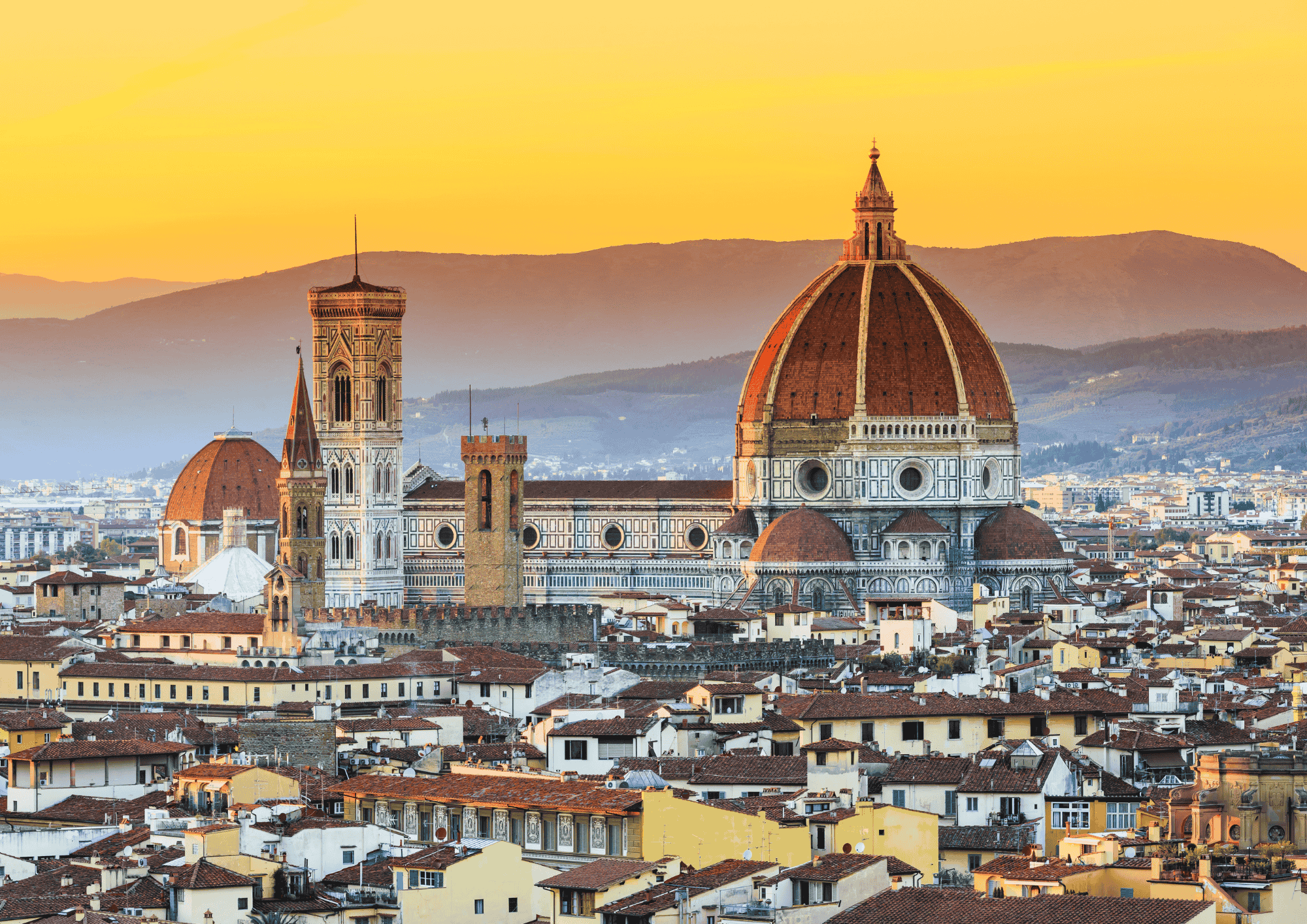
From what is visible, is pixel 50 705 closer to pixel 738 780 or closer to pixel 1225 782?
pixel 738 780

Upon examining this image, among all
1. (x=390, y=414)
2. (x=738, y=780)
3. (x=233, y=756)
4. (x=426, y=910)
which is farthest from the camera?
(x=390, y=414)

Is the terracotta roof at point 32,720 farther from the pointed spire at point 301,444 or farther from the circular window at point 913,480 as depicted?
the circular window at point 913,480

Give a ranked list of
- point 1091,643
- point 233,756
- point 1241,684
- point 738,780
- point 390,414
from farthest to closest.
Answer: point 390,414 → point 1091,643 → point 1241,684 → point 233,756 → point 738,780

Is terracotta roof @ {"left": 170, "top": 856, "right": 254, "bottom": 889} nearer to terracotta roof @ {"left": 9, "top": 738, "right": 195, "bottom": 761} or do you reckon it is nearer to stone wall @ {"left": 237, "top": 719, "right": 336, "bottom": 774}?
terracotta roof @ {"left": 9, "top": 738, "right": 195, "bottom": 761}

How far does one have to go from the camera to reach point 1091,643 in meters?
76.9

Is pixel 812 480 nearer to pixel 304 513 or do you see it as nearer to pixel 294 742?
pixel 304 513

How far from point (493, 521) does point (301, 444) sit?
7.79m

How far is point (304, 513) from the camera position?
10962 cm

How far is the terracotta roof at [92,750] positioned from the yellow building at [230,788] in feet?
9.38

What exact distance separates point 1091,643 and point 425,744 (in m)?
24.3

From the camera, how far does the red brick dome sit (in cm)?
Answer: 11788

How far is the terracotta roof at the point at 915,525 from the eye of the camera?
115188mm

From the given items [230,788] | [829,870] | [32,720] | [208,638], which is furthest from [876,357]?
[829,870]

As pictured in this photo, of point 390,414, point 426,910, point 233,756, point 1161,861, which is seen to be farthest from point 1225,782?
point 390,414
